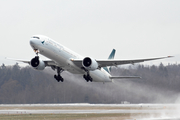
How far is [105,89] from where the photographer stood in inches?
2608

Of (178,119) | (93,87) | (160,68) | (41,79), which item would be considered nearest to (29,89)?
(41,79)

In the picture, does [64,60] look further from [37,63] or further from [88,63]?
[37,63]

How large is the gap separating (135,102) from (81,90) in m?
11.0

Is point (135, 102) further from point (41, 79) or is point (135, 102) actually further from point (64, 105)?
point (41, 79)

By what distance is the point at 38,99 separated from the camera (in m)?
69.2

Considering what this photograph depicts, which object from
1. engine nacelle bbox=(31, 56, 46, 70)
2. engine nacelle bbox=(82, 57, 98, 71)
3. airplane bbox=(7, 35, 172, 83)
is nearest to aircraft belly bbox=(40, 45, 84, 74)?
airplane bbox=(7, 35, 172, 83)

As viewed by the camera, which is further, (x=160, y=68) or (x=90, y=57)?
(x=160, y=68)

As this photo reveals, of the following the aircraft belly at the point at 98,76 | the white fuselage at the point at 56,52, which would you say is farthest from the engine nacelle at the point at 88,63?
the aircraft belly at the point at 98,76

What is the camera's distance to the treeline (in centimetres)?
6431

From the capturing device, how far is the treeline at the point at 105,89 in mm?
64312

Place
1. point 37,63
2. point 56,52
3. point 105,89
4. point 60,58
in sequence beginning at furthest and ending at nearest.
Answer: point 105,89
point 37,63
point 60,58
point 56,52

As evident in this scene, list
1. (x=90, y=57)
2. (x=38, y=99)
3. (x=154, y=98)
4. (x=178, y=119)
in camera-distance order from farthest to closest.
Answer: (x=38, y=99)
(x=154, y=98)
(x=90, y=57)
(x=178, y=119)

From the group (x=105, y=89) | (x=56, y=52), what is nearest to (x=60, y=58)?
(x=56, y=52)

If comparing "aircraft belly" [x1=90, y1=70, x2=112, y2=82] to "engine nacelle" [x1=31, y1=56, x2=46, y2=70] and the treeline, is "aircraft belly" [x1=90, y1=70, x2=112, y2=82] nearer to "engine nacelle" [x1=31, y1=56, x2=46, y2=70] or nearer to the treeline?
"engine nacelle" [x1=31, y1=56, x2=46, y2=70]
